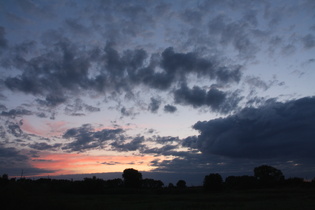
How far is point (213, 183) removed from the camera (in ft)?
360

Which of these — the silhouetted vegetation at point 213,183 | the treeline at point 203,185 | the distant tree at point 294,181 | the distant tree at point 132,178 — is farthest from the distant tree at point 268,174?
the distant tree at point 132,178

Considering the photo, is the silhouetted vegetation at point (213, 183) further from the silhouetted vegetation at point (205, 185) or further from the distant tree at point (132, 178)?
the distant tree at point (132, 178)

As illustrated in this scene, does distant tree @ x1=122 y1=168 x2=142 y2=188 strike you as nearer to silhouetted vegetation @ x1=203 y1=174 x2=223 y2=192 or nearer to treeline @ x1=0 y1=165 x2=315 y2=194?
treeline @ x1=0 y1=165 x2=315 y2=194

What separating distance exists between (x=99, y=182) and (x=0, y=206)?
87.4m

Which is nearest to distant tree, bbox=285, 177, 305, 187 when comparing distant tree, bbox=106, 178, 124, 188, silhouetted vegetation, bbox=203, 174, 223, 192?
silhouetted vegetation, bbox=203, 174, 223, 192

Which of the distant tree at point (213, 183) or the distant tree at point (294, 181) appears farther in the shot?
the distant tree at point (294, 181)

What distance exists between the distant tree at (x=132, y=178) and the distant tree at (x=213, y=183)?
38568 mm

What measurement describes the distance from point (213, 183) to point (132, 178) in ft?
146

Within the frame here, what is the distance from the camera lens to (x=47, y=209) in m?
19.8

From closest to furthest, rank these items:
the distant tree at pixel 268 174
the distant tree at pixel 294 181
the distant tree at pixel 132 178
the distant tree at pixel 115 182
→ the distant tree at pixel 294 181, the distant tree at pixel 268 174, the distant tree at pixel 132 178, the distant tree at pixel 115 182

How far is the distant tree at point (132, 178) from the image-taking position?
Result: 431 feet

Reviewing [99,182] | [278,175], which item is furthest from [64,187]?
[278,175]

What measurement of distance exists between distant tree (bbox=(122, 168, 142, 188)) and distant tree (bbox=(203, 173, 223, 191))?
3857 cm

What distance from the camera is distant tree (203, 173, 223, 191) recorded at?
10969 cm
